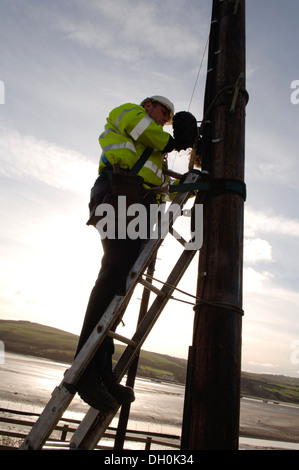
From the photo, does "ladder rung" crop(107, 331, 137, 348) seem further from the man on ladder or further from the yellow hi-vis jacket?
the yellow hi-vis jacket

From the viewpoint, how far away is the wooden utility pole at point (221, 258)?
7.72ft

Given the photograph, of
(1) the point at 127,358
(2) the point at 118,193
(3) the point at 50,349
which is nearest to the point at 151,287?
(1) the point at 127,358

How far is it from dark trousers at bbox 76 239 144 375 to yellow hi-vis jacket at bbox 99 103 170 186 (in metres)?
0.77

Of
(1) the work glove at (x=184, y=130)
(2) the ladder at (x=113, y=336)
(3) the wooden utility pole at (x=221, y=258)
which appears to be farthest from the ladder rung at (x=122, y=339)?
(1) the work glove at (x=184, y=130)

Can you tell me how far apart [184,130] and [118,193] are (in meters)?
0.90

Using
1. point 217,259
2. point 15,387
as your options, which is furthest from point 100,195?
point 15,387

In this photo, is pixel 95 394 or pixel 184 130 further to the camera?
pixel 184 130

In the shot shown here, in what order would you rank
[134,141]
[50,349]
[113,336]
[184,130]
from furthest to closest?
1. [50,349]
2. [134,141]
3. [184,130]
4. [113,336]

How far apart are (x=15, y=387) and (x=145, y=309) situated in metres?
31.9

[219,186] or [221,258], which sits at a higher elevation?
[219,186]

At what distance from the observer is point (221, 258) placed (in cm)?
269

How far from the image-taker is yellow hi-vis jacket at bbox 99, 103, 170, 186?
3.14m

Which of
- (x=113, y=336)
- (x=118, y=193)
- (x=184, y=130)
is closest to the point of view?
(x=113, y=336)

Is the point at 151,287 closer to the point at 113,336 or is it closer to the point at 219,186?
the point at 113,336
